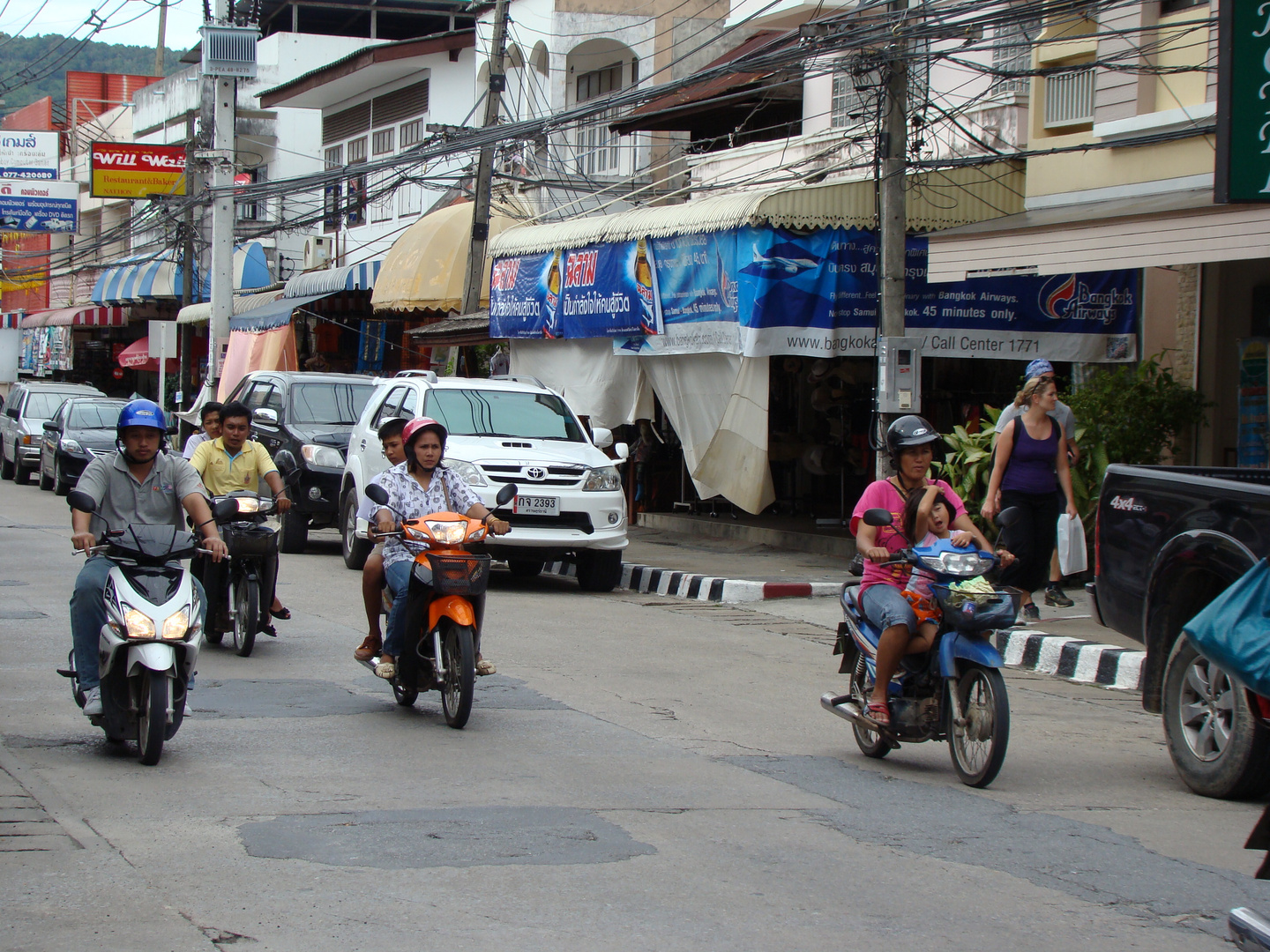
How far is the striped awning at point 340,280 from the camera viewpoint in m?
26.8

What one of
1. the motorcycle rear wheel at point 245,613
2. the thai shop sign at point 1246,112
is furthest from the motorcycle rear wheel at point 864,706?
the thai shop sign at point 1246,112

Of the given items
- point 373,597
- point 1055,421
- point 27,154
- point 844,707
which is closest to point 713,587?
point 1055,421

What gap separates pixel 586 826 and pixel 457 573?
2.15 metres

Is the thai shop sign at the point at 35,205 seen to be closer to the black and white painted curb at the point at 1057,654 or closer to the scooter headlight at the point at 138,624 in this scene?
the black and white painted curb at the point at 1057,654

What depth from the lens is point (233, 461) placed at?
10.6 meters

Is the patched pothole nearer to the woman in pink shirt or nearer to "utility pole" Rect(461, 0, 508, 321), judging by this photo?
the woman in pink shirt

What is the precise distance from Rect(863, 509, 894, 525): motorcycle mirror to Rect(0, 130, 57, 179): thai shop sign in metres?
43.9

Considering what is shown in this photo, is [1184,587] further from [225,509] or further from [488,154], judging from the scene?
[488,154]

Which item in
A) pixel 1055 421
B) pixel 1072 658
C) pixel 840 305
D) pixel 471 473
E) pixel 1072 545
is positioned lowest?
pixel 1072 658

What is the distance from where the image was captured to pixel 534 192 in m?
28.0

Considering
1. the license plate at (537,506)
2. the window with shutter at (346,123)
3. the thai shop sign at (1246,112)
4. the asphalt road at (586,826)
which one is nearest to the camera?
the asphalt road at (586,826)

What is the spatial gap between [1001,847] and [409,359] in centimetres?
2409

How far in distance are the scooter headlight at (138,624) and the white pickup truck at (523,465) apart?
21.6 feet

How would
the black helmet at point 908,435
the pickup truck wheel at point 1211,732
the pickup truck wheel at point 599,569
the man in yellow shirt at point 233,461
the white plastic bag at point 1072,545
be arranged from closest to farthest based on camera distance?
the pickup truck wheel at point 1211,732 < the black helmet at point 908,435 < the man in yellow shirt at point 233,461 < the white plastic bag at point 1072,545 < the pickup truck wheel at point 599,569
